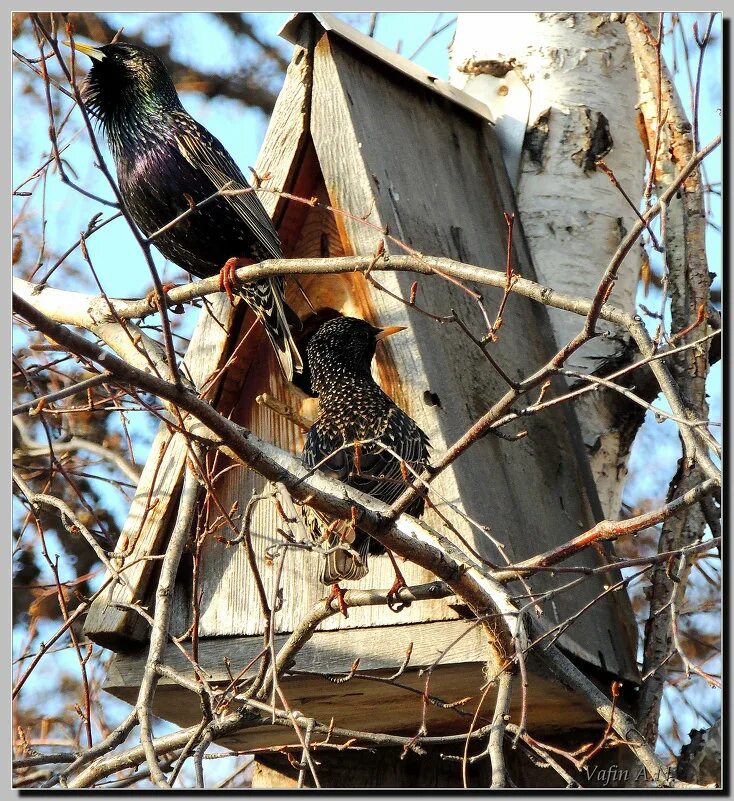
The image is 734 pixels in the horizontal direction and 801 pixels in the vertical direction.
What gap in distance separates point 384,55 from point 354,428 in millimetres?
1251

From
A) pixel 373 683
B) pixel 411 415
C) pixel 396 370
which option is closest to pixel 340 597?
pixel 373 683

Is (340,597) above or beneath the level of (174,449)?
beneath

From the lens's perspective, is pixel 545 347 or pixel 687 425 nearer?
pixel 687 425

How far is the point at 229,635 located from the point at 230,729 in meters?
0.76

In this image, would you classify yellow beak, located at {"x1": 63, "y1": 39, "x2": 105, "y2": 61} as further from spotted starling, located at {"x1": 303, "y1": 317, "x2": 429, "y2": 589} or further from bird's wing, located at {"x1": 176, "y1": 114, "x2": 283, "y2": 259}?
spotted starling, located at {"x1": 303, "y1": 317, "x2": 429, "y2": 589}

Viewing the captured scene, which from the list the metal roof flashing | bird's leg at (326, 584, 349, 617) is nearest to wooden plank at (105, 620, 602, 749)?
bird's leg at (326, 584, 349, 617)

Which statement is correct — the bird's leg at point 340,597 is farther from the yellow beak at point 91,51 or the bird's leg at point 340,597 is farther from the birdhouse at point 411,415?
the yellow beak at point 91,51

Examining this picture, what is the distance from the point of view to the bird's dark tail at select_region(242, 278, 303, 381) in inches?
125

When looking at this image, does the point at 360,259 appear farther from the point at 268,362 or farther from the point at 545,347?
the point at 545,347

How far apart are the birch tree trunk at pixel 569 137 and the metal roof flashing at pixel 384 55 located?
0.18 m

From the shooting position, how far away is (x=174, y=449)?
3.15 m

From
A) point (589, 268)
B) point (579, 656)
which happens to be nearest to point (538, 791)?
point (579, 656)

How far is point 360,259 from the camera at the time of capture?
2.39 m

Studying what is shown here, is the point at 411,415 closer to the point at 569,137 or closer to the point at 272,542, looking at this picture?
the point at 272,542
